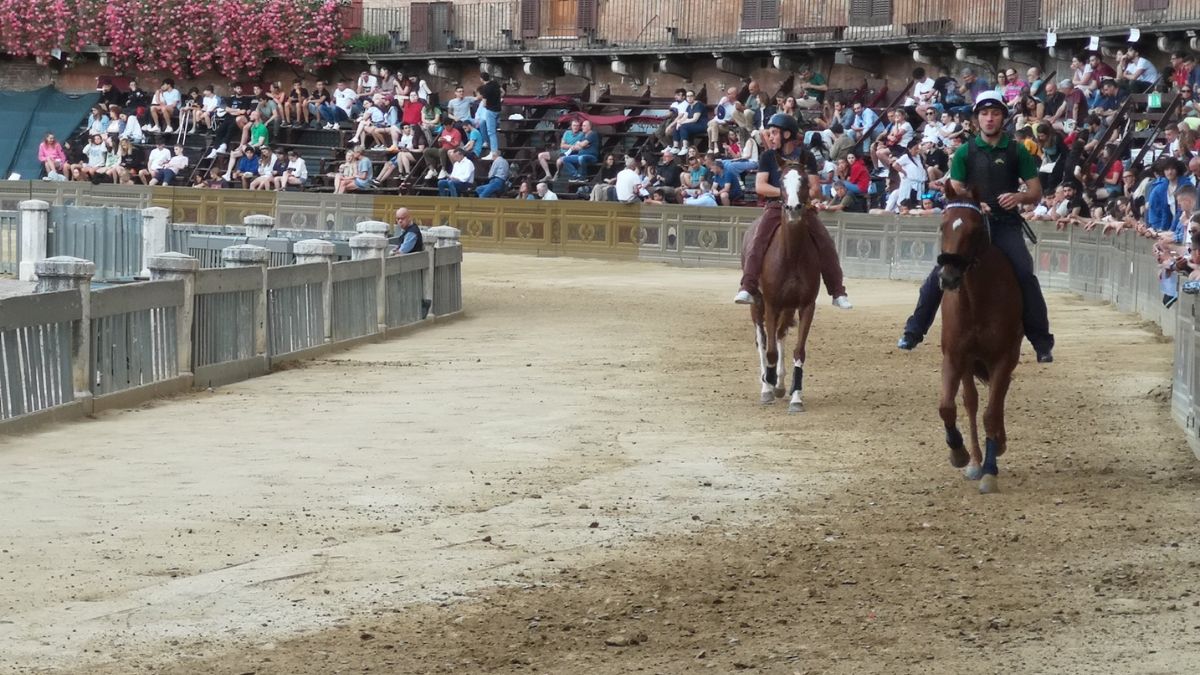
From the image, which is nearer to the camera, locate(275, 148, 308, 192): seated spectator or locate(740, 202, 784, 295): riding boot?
locate(740, 202, 784, 295): riding boot

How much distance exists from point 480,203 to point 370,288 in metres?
18.4

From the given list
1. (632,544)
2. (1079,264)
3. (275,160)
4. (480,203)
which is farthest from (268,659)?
(275,160)

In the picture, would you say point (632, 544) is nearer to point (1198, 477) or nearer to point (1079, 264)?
point (1198, 477)

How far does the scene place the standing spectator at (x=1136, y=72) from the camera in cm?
3444

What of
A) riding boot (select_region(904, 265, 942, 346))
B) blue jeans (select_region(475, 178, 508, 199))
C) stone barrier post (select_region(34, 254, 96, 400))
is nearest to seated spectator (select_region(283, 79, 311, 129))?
blue jeans (select_region(475, 178, 508, 199))

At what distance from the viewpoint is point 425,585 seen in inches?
363

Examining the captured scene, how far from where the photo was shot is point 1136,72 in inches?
1384

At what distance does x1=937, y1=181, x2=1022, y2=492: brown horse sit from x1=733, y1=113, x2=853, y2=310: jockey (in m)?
4.03

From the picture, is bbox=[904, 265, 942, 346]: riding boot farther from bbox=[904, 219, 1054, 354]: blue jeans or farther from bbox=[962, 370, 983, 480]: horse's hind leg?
bbox=[962, 370, 983, 480]: horse's hind leg

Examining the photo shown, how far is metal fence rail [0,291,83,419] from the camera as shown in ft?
47.3

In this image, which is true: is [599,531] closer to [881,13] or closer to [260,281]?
[260,281]

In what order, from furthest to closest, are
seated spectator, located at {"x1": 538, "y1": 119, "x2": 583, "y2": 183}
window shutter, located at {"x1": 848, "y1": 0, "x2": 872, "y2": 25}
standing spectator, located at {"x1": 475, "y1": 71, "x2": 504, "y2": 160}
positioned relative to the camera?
window shutter, located at {"x1": 848, "y1": 0, "x2": 872, "y2": 25} → standing spectator, located at {"x1": 475, "y1": 71, "x2": 504, "y2": 160} → seated spectator, located at {"x1": 538, "y1": 119, "x2": 583, "y2": 183}

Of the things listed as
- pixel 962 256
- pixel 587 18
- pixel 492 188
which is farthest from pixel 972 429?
pixel 587 18

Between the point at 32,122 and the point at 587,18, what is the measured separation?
17057 millimetres
